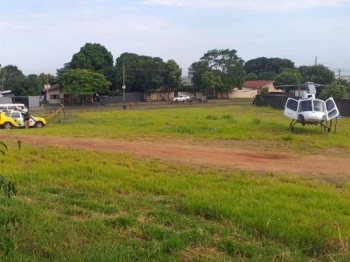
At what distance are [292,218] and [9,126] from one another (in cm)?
2307

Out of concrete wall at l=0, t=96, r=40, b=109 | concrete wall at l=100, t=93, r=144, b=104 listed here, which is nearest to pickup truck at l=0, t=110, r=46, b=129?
concrete wall at l=0, t=96, r=40, b=109

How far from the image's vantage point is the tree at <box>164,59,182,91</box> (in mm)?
67375

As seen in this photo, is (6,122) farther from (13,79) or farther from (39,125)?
(13,79)

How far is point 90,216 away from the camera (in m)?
5.80

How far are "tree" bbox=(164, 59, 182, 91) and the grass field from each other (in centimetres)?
5762

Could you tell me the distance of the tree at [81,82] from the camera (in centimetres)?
5638

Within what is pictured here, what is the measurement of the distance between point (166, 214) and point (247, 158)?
7.36 meters

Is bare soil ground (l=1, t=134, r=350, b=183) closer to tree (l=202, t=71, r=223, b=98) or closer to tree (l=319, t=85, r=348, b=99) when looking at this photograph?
tree (l=319, t=85, r=348, b=99)

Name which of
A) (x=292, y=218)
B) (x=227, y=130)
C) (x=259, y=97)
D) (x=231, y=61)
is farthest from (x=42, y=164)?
(x=231, y=61)

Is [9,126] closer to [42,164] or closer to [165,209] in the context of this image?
[42,164]

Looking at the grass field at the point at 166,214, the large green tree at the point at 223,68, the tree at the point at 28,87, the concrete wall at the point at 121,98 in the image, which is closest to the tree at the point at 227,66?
the large green tree at the point at 223,68

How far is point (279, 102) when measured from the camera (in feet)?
148

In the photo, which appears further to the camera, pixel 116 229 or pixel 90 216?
pixel 90 216

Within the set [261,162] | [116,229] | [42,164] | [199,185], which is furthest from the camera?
[261,162]
